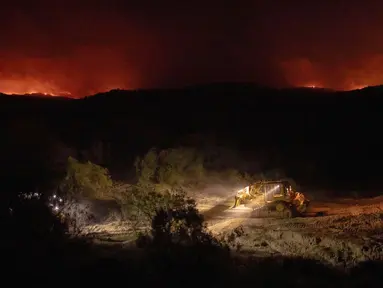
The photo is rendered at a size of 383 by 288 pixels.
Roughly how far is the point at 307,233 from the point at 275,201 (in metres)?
4.06

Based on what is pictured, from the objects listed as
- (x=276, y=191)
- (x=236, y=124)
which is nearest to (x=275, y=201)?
(x=276, y=191)

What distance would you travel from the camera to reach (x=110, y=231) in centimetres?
2025

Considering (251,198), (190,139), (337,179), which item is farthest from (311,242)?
(190,139)

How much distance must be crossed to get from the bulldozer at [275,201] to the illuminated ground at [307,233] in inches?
24.3

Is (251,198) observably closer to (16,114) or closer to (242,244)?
(242,244)

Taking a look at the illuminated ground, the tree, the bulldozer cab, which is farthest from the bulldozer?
the tree

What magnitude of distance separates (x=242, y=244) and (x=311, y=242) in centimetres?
229

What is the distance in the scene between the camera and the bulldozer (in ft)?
71.5

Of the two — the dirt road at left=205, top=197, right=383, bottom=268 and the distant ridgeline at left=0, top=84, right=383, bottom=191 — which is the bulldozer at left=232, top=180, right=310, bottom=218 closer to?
the dirt road at left=205, top=197, right=383, bottom=268

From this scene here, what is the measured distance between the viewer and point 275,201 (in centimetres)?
2192

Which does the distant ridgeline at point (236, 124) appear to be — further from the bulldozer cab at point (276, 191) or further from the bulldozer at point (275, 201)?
the bulldozer cab at point (276, 191)

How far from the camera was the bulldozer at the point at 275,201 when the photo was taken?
71.5 ft

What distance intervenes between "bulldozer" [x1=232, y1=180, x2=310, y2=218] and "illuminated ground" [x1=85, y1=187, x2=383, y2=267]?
62 cm

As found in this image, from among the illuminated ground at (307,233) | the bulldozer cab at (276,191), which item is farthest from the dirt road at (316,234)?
the bulldozer cab at (276,191)
